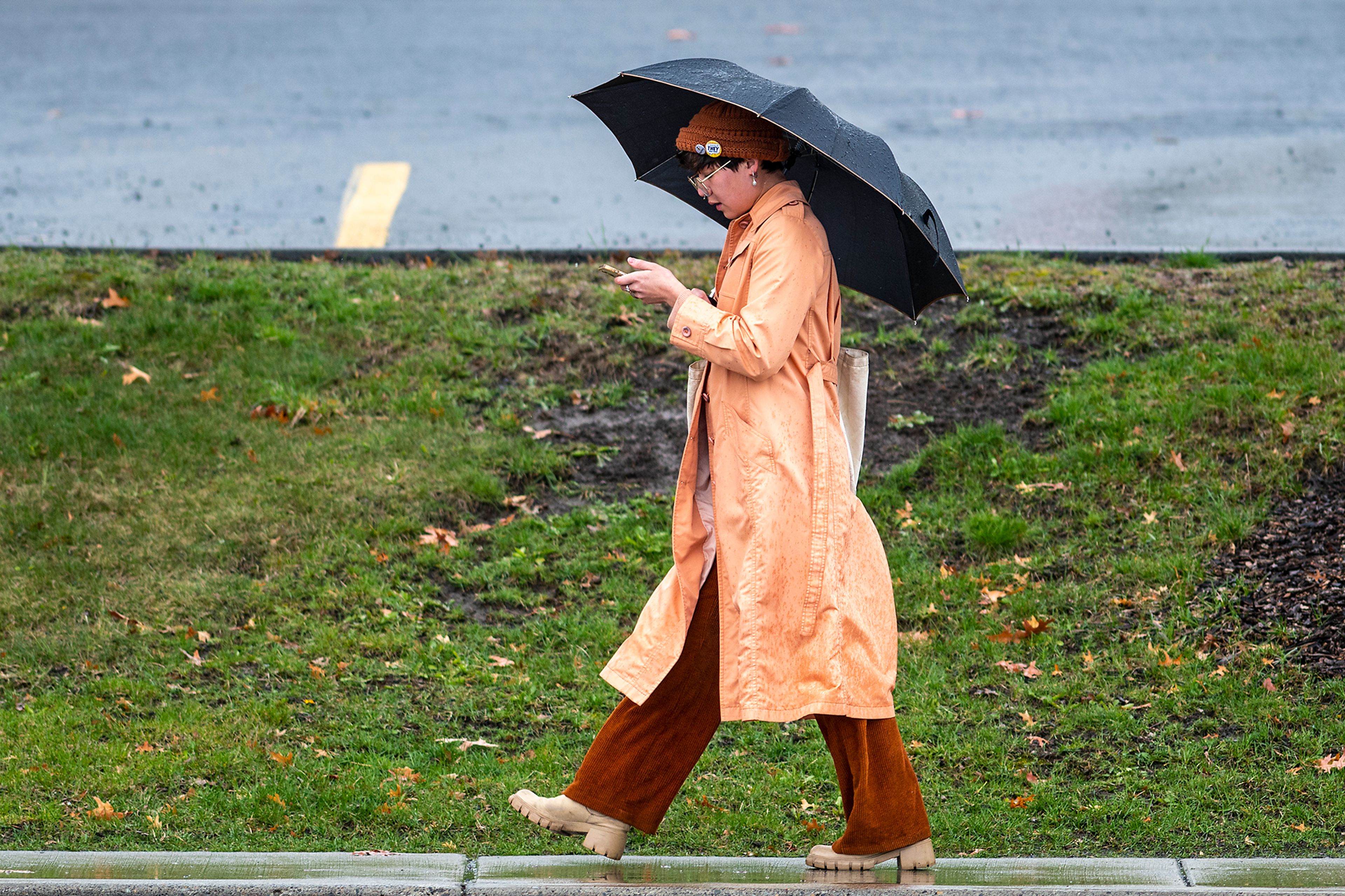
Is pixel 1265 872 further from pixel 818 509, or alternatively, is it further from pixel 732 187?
pixel 732 187

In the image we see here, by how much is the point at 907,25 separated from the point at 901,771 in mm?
10418

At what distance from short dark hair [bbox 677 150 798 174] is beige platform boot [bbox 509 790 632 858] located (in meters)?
1.73

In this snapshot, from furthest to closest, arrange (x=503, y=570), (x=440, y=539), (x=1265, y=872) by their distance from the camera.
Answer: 1. (x=440, y=539)
2. (x=503, y=570)
3. (x=1265, y=872)

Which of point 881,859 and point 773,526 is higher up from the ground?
point 773,526

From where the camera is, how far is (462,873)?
375 centimetres

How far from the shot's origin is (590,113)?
10.9 m

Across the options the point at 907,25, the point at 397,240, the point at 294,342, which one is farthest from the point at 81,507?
the point at 907,25

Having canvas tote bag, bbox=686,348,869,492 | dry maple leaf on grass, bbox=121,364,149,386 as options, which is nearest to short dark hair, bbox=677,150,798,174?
canvas tote bag, bbox=686,348,869,492

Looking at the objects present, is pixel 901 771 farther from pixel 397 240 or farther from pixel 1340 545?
pixel 397 240

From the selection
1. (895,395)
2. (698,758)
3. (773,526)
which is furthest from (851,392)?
(895,395)

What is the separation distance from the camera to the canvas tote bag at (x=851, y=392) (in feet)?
12.7

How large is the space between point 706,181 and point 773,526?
0.89 meters

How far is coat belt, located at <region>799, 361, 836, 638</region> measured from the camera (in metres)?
3.64

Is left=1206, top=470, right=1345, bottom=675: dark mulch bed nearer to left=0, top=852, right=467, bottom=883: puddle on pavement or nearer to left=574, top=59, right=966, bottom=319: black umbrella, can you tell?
left=574, top=59, right=966, bottom=319: black umbrella
